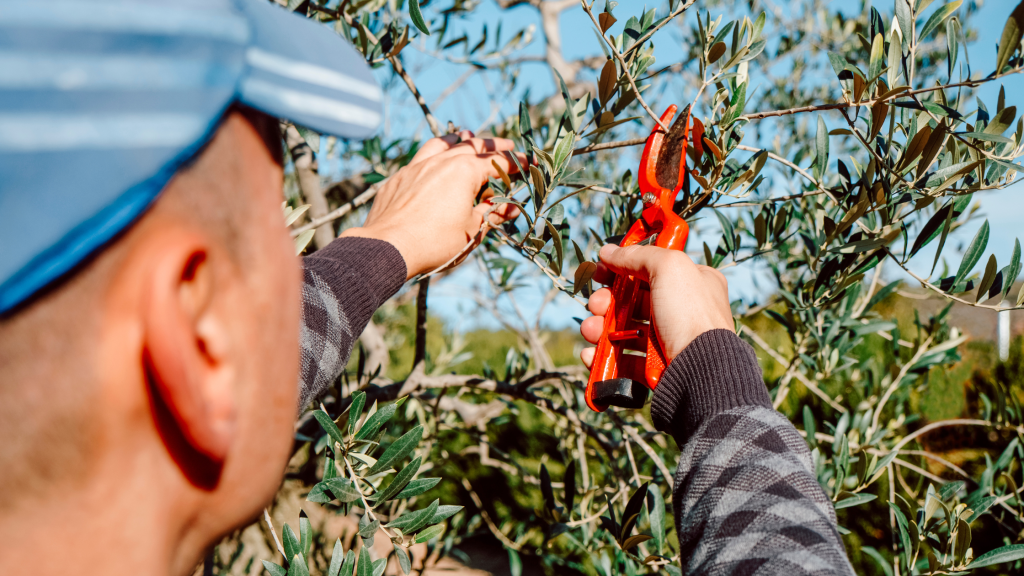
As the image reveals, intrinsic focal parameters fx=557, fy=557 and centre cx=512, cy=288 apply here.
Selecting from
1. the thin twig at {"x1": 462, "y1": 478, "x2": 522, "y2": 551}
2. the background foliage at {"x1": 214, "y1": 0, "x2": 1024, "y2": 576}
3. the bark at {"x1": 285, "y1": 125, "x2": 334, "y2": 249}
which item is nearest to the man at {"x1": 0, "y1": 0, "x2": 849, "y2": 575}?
the background foliage at {"x1": 214, "y1": 0, "x2": 1024, "y2": 576}

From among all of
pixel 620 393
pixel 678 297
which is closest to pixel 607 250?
pixel 678 297

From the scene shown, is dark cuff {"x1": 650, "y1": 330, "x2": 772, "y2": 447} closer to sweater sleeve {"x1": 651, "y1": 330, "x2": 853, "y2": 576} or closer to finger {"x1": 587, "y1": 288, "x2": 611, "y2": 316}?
sweater sleeve {"x1": 651, "y1": 330, "x2": 853, "y2": 576}

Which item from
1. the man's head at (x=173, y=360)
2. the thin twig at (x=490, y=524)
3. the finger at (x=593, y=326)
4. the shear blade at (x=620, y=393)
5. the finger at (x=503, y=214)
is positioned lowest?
the thin twig at (x=490, y=524)

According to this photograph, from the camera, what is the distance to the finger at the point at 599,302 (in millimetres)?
1383

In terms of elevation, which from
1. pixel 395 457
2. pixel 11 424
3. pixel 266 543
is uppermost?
pixel 11 424

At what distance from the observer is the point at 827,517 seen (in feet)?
2.93

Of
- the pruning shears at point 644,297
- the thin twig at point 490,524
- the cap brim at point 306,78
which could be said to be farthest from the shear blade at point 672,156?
the thin twig at point 490,524

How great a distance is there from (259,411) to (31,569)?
8.1 inches

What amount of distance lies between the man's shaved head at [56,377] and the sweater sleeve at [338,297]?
79cm

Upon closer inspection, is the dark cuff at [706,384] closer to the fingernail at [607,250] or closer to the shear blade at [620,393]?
the shear blade at [620,393]

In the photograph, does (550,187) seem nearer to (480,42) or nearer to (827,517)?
(827,517)

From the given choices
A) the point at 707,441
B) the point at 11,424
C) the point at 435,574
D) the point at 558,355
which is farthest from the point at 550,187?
the point at 558,355

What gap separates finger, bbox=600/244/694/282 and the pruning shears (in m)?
0.04

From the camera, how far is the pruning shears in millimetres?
1232
